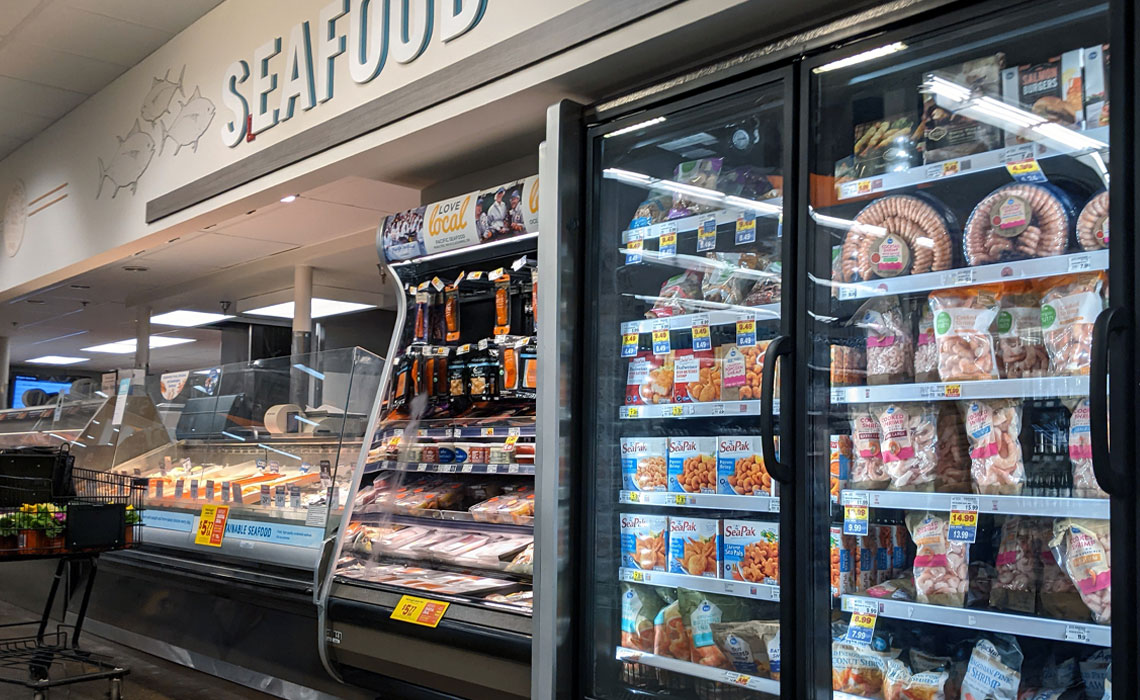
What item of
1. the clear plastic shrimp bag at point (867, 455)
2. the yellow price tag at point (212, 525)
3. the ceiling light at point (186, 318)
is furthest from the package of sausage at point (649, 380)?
the ceiling light at point (186, 318)

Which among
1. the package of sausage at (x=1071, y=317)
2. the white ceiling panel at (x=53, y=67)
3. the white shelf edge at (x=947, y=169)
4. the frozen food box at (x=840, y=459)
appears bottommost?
the frozen food box at (x=840, y=459)

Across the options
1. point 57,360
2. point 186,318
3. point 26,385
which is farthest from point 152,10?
point 26,385

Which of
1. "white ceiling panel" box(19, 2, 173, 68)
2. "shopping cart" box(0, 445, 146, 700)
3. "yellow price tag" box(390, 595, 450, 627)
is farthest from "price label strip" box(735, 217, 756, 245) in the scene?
"white ceiling panel" box(19, 2, 173, 68)

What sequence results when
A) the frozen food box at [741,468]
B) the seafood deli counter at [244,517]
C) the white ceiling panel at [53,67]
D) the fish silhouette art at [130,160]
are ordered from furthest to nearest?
the fish silhouette art at [130,160], the white ceiling panel at [53,67], the seafood deli counter at [244,517], the frozen food box at [741,468]

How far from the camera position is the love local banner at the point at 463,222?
3.25m

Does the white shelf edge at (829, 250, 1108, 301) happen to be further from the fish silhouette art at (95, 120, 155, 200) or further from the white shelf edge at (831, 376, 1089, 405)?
the fish silhouette art at (95, 120, 155, 200)

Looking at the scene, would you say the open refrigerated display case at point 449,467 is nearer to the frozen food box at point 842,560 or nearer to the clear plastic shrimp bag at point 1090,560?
the frozen food box at point 842,560

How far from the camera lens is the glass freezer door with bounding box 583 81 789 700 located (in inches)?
97.8

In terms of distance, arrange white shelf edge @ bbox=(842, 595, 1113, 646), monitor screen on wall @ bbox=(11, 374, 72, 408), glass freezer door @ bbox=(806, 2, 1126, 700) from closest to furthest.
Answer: white shelf edge @ bbox=(842, 595, 1113, 646)
glass freezer door @ bbox=(806, 2, 1126, 700)
monitor screen on wall @ bbox=(11, 374, 72, 408)

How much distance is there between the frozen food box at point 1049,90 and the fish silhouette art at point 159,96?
456 cm

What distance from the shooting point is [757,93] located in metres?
2.38

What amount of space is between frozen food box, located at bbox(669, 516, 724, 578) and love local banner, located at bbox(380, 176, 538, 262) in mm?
1167

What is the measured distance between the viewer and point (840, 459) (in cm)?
227

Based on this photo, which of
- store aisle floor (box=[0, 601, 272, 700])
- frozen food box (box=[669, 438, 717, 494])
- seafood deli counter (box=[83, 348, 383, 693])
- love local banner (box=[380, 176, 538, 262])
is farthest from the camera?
store aisle floor (box=[0, 601, 272, 700])
